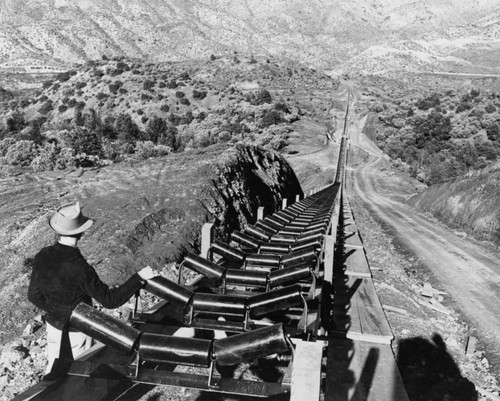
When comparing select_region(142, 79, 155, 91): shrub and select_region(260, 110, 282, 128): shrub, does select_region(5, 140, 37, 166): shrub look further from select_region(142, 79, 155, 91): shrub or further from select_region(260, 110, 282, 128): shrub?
select_region(142, 79, 155, 91): shrub

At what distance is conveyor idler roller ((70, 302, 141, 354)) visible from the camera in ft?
12.1

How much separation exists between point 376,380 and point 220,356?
2682 millimetres

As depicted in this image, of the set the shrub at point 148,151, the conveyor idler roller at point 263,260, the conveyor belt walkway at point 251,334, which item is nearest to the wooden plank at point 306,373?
the conveyor belt walkway at point 251,334

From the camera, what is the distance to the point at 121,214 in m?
12.5

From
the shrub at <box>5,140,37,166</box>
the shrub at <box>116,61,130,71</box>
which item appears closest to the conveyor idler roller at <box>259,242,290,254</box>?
the shrub at <box>5,140,37,166</box>

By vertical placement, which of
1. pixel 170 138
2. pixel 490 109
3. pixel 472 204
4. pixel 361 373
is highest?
pixel 490 109

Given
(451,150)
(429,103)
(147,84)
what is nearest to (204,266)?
(451,150)

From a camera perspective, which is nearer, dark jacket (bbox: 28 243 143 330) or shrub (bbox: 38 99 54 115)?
dark jacket (bbox: 28 243 143 330)

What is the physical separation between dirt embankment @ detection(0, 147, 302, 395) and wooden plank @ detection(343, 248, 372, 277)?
→ 367 cm

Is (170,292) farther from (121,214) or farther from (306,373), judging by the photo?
Answer: (121,214)

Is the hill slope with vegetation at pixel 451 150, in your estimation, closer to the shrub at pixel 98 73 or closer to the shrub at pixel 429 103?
the shrub at pixel 429 103

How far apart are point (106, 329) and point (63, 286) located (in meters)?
0.69


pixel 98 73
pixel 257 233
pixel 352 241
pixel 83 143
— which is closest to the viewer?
pixel 257 233

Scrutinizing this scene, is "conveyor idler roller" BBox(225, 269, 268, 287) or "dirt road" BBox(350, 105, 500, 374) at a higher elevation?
"conveyor idler roller" BBox(225, 269, 268, 287)
